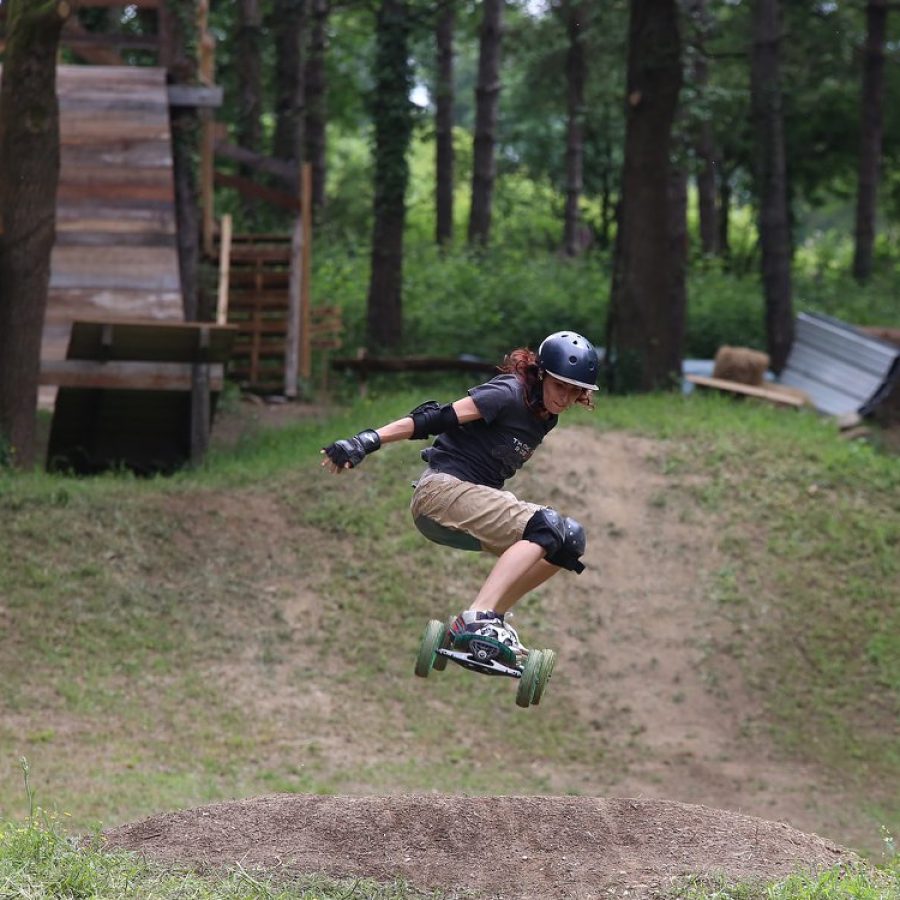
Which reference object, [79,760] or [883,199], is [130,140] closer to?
[79,760]

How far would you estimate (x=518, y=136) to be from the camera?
47438mm

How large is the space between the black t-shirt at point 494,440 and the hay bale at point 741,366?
14.7m

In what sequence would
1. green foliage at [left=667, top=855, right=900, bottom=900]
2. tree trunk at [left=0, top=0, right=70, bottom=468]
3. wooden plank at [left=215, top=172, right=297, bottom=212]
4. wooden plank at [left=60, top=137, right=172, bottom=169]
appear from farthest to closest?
wooden plank at [left=215, top=172, right=297, bottom=212], wooden plank at [left=60, top=137, right=172, bottom=169], tree trunk at [left=0, top=0, right=70, bottom=468], green foliage at [left=667, top=855, right=900, bottom=900]

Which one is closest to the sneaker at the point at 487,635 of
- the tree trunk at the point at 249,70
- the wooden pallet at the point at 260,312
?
the wooden pallet at the point at 260,312

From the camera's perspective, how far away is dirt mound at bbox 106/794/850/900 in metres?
8.39

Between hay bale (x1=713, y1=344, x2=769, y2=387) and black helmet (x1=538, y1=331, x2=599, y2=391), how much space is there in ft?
48.8

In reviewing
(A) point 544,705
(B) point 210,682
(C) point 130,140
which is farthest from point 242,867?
(C) point 130,140

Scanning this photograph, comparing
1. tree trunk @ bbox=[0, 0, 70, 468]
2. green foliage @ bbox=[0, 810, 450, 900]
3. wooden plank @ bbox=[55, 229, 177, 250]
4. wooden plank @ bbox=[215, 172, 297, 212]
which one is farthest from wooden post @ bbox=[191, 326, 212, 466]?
green foliage @ bbox=[0, 810, 450, 900]

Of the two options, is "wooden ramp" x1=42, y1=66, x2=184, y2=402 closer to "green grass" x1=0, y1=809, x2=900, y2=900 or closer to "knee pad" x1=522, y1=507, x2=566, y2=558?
"knee pad" x1=522, y1=507, x2=566, y2=558

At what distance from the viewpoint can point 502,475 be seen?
29.5ft

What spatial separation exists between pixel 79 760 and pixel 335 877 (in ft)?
17.2

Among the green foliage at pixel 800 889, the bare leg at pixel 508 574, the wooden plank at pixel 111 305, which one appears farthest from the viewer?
the wooden plank at pixel 111 305

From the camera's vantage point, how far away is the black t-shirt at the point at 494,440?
28.7 ft

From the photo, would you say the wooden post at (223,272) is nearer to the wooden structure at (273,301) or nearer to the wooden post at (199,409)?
the wooden structure at (273,301)
